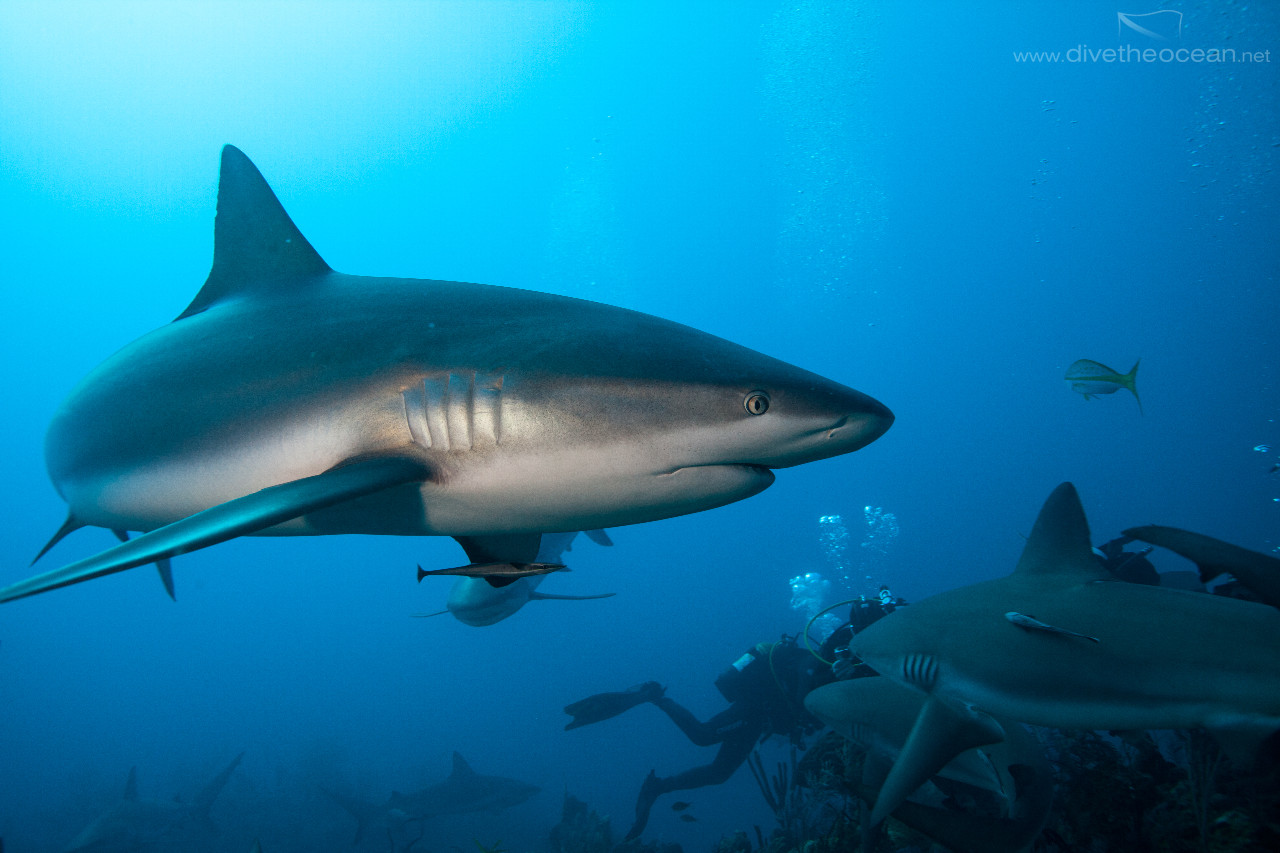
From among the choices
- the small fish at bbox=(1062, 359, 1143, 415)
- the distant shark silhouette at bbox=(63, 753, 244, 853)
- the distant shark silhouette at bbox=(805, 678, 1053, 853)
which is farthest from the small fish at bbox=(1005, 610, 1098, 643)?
the distant shark silhouette at bbox=(63, 753, 244, 853)

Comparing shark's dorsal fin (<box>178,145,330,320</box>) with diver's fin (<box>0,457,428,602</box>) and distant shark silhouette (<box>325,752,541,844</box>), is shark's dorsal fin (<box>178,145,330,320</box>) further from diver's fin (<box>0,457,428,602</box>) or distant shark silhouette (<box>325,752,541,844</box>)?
distant shark silhouette (<box>325,752,541,844</box>)

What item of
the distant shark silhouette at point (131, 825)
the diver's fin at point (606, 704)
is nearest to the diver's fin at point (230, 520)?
the diver's fin at point (606, 704)

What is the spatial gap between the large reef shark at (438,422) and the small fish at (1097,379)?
281 inches

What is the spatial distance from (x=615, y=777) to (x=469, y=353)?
39405mm

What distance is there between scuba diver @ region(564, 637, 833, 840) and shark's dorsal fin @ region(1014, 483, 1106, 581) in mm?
3073

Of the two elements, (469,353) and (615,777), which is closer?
(469,353)

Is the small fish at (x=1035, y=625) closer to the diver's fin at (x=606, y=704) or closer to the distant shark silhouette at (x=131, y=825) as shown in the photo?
the diver's fin at (x=606, y=704)

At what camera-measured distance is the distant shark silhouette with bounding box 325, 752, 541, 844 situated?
12516 mm

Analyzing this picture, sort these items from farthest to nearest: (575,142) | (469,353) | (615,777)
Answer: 1. (575,142)
2. (615,777)
3. (469,353)

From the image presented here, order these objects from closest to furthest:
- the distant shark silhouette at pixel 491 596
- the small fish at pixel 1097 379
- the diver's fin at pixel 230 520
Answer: the diver's fin at pixel 230 520, the distant shark silhouette at pixel 491 596, the small fish at pixel 1097 379

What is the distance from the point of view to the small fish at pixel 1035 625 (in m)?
2.29

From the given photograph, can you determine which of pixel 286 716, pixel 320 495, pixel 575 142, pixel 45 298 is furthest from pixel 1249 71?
pixel 45 298

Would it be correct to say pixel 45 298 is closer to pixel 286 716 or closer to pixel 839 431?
pixel 286 716

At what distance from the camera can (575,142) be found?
62875 millimetres
